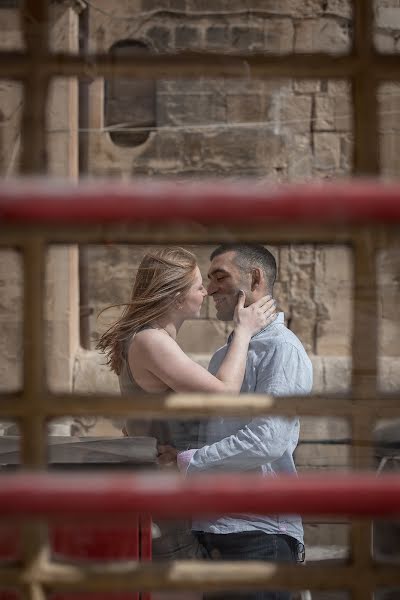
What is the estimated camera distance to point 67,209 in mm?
1031

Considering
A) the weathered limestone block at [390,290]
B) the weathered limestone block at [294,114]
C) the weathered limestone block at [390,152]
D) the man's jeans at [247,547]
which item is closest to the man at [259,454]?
the man's jeans at [247,547]

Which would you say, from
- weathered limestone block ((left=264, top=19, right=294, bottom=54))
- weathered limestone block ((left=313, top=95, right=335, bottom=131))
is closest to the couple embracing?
weathered limestone block ((left=264, top=19, right=294, bottom=54))

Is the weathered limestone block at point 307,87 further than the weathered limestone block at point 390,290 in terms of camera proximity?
Yes

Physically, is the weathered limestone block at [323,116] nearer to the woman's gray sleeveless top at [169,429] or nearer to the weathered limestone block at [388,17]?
the weathered limestone block at [388,17]

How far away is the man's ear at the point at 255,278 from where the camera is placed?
271 centimetres

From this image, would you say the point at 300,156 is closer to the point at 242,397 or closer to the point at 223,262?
the point at 223,262

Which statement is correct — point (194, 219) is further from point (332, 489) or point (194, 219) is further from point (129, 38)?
point (129, 38)

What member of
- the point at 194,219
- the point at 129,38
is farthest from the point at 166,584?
the point at 129,38

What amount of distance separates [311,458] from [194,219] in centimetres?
395

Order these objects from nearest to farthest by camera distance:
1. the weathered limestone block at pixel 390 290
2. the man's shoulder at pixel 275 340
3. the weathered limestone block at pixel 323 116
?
1. the man's shoulder at pixel 275 340
2. the weathered limestone block at pixel 390 290
3. the weathered limestone block at pixel 323 116

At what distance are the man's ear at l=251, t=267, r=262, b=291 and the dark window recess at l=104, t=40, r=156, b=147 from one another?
299 cm

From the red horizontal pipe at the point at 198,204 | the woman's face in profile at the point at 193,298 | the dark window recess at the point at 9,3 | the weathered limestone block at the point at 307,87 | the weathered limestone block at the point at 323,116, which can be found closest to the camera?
the red horizontal pipe at the point at 198,204

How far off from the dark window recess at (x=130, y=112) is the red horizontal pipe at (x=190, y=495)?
4606 mm

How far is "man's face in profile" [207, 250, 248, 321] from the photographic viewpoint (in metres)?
2.71
